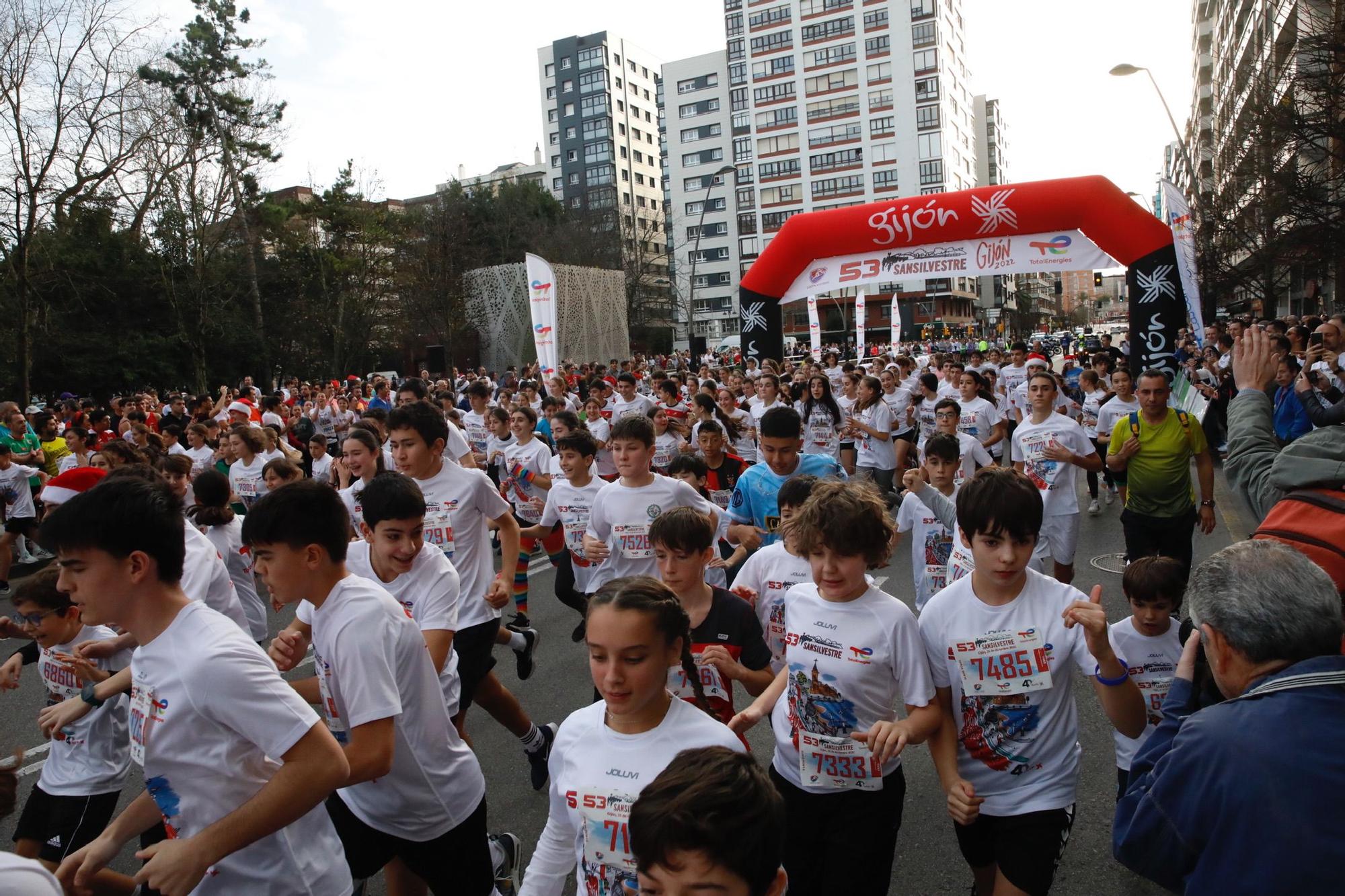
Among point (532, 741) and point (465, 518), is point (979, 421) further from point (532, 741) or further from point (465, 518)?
point (532, 741)

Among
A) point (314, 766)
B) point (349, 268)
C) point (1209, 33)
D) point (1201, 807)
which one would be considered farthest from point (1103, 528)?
point (1209, 33)

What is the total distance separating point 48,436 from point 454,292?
1113 inches

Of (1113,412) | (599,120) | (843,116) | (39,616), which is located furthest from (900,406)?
(599,120)

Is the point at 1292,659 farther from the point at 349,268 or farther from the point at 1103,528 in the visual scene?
the point at 349,268

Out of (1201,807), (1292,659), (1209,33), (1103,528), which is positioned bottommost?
(1103,528)

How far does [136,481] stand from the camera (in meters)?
2.27

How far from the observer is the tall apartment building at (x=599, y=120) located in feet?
285

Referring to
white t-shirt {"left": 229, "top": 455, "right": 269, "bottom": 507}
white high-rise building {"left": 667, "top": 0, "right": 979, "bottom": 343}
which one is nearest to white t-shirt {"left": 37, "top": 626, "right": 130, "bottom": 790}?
white t-shirt {"left": 229, "top": 455, "right": 269, "bottom": 507}

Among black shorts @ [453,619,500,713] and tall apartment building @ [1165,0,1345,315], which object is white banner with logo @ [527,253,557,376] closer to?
black shorts @ [453,619,500,713]

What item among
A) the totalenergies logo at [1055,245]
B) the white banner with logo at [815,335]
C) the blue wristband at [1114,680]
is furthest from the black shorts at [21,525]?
the white banner with logo at [815,335]

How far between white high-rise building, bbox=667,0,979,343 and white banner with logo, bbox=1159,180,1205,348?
5647cm

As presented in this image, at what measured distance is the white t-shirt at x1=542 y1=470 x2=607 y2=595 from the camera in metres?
6.19

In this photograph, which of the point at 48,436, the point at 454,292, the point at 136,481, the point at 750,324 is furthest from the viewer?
the point at 454,292

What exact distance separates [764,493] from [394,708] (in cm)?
308
